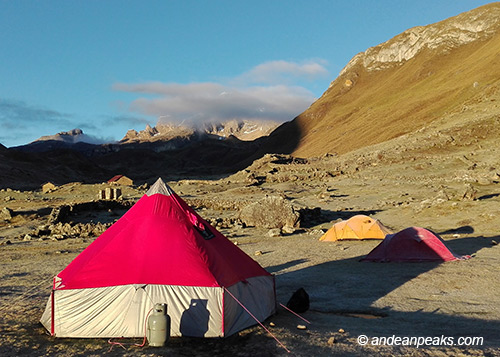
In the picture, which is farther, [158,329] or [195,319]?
[195,319]

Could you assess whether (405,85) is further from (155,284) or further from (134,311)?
(134,311)

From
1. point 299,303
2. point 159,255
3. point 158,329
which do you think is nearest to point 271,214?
point 299,303

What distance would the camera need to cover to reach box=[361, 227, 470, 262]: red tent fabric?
565 inches

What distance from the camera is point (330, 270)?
13797 mm

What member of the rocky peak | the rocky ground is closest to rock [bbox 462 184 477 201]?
the rocky ground

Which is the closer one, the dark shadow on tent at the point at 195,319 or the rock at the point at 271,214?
the dark shadow on tent at the point at 195,319

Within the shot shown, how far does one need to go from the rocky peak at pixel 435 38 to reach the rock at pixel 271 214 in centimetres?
11041

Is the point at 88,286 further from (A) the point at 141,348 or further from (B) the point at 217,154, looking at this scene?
(B) the point at 217,154

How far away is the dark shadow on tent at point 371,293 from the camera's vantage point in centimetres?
821

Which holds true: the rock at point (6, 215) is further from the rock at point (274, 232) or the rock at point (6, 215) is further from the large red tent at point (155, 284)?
the large red tent at point (155, 284)

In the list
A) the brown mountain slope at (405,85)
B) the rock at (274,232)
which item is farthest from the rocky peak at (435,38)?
the rock at (274,232)

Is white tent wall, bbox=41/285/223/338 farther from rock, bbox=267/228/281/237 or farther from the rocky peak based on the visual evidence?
the rocky peak

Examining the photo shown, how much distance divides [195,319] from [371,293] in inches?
192

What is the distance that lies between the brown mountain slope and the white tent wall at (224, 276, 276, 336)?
65223 mm
